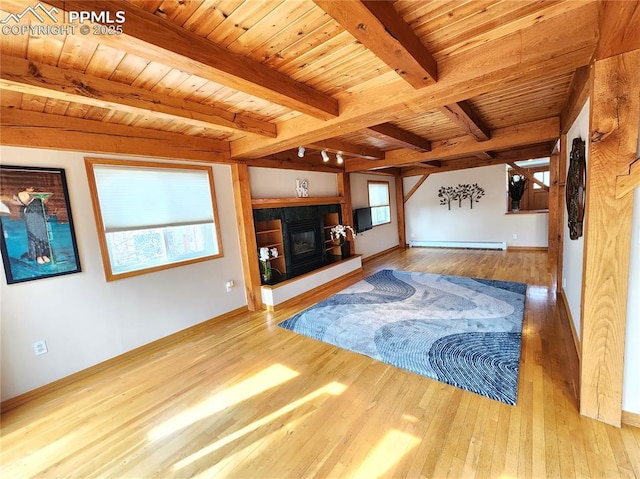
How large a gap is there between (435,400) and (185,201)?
323cm

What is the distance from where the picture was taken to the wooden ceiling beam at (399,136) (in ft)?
10.1

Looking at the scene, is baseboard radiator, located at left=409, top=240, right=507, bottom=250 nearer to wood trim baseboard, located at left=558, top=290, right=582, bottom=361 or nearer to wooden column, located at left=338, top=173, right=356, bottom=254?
wooden column, located at left=338, top=173, right=356, bottom=254

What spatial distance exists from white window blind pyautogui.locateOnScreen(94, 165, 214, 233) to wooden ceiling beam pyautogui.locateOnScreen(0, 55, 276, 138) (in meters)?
0.99

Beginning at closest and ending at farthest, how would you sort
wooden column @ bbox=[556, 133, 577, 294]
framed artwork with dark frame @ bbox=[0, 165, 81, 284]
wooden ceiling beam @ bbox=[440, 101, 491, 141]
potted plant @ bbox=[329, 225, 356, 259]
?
framed artwork with dark frame @ bbox=[0, 165, 81, 284] < wooden ceiling beam @ bbox=[440, 101, 491, 141] < wooden column @ bbox=[556, 133, 577, 294] < potted plant @ bbox=[329, 225, 356, 259]

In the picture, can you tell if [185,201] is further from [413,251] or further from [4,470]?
[413,251]

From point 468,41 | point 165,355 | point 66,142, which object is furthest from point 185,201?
point 468,41

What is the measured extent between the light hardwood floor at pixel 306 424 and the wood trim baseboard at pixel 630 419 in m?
0.03

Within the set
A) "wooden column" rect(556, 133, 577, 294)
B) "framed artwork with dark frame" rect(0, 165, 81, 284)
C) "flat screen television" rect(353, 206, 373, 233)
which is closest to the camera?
"framed artwork with dark frame" rect(0, 165, 81, 284)

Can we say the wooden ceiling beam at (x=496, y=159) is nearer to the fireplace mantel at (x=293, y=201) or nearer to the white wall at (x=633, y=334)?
the fireplace mantel at (x=293, y=201)

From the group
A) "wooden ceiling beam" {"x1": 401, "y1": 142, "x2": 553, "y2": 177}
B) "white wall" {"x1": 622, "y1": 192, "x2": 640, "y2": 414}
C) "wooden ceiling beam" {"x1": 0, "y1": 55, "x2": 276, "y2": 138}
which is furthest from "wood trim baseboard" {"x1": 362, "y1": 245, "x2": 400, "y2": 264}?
"white wall" {"x1": 622, "y1": 192, "x2": 640, "y2": 414}

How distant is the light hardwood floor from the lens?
1474 mm

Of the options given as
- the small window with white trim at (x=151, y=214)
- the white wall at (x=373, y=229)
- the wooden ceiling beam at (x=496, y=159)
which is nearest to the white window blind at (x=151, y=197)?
the small window with white trim at (x=151, y=214)

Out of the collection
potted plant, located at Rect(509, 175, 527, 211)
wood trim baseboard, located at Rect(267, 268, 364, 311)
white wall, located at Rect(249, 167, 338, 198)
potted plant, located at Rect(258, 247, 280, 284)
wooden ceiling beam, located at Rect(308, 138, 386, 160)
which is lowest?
wood trim baseboard, located at Rect(267, 268, 364, 311)

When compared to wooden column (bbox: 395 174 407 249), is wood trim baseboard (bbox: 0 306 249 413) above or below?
below
